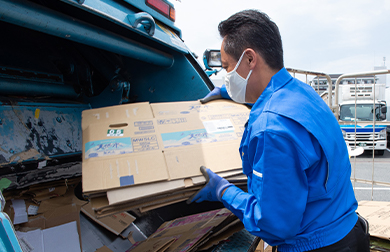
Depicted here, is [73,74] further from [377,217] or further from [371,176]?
[371,176]

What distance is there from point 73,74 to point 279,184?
6.59 ft

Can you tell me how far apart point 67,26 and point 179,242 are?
4.69ft

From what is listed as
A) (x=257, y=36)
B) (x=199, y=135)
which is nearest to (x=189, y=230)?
(x=199, y=135)

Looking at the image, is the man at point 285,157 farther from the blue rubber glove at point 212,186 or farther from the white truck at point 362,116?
the white truck at point 362,116

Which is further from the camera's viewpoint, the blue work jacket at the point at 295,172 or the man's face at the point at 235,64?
the man's face at the point at 235,64

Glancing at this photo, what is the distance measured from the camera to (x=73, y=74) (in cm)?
233

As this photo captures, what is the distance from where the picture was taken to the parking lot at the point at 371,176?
534cm

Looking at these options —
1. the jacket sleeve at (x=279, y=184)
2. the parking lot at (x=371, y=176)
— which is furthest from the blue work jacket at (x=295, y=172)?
the parking lot at (x=371, y=176)

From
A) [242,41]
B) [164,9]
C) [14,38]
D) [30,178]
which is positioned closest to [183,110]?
[242,41]

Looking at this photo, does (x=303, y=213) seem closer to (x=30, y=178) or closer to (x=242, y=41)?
(x=242, y=41)

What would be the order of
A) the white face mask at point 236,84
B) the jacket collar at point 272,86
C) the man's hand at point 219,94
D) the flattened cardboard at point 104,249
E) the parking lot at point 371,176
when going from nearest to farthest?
1. the jacket collar at point 272,86
2. the white face mask at point 236,84
3. the flattened cardboard at point 104,249
4. the man's hand at point 219,94
5. the parking lot at point 371,176

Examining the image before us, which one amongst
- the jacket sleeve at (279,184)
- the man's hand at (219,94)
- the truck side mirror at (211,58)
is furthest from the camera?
the truck side mirror at (211,58)

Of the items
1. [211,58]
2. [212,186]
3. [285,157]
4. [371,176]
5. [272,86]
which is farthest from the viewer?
[371,176]

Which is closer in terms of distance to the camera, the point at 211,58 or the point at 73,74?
the point at 73,74
